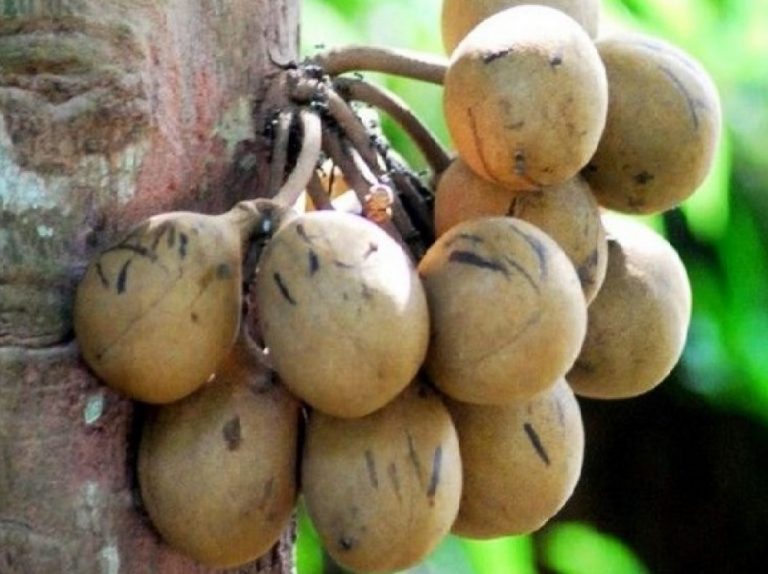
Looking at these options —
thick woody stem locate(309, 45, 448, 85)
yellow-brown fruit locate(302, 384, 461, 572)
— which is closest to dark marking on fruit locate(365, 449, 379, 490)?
yellow-brown fruit locate(302, 384, 461, 572)

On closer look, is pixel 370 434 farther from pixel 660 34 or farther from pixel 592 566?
pixel 592 566

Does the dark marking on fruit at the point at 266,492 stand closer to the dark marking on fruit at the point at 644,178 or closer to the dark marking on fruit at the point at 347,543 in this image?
the dark marking on fruit at the point at 347,543

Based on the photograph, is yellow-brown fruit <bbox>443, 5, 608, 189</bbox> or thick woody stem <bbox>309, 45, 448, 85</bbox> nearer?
yellow-brown fruit <bbox>443, 5, 608, 189</bbox>

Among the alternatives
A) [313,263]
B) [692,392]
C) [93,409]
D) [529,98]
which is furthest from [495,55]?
[692,392]

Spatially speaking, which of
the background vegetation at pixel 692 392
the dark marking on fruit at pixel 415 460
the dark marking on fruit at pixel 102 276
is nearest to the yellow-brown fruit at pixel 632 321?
the dark marking on fruit at pixel 415 460

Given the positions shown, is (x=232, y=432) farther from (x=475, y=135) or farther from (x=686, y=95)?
(x=686, y=95)

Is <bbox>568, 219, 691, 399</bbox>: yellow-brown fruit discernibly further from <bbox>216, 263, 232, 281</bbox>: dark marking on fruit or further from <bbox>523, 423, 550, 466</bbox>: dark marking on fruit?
<bbox>216, 263, 232, 281</bbox>: dark marking on fruit
